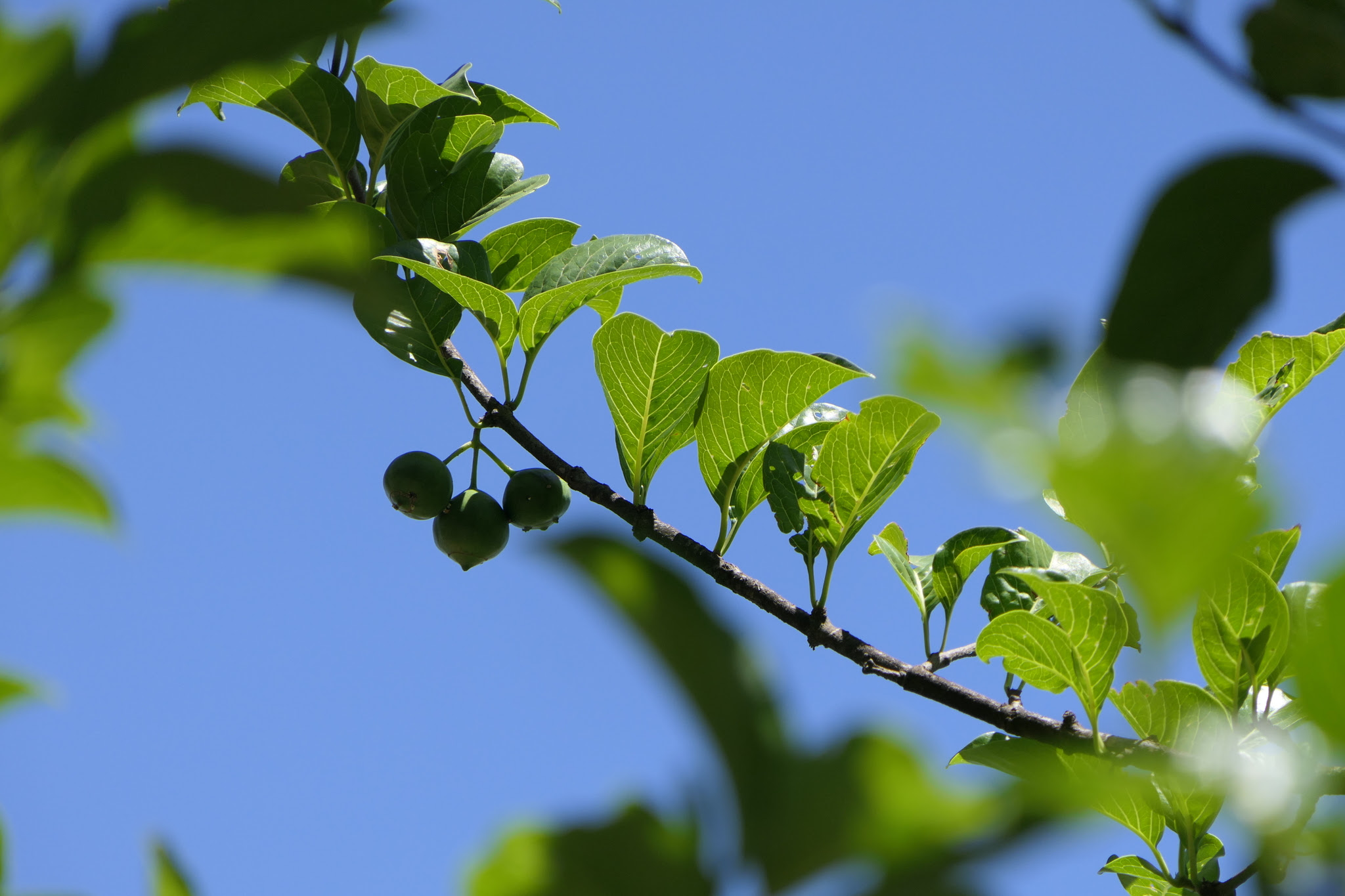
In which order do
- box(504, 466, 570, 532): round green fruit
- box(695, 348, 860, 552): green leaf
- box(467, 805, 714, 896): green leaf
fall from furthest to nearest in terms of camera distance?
1. box(504, 466, 570, 532): round green fruit
2. box(695, 348, 860, 552): green leaf
3. box(467, 805, 714, 896): green leaf

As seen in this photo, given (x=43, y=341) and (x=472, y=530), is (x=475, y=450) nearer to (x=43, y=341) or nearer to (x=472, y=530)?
(x=472, y=530)

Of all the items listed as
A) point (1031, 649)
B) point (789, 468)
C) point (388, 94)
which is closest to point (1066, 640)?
point (1031, 649)

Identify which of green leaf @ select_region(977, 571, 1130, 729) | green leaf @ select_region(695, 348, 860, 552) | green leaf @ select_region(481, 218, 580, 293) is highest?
green leaf @ select_region(481, 218, 580, 293)

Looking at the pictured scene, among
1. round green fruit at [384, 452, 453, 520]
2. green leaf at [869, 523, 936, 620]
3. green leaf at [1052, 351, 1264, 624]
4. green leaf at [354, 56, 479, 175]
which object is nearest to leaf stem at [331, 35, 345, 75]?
green leaf at [354, 56, 479, 175]

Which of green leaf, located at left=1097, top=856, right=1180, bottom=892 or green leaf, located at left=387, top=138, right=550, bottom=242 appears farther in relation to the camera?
green leaf, located at left=387, top=138, right=550, bottom=242

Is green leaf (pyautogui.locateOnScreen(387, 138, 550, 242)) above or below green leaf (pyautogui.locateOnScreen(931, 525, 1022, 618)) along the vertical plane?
above

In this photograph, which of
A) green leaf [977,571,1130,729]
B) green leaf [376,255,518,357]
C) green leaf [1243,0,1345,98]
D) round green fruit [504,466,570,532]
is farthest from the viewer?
round green fruit [504,466,570,532]

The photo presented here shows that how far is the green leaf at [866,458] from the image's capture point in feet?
A: 4.41

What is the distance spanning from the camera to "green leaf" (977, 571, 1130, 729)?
112 centimetres

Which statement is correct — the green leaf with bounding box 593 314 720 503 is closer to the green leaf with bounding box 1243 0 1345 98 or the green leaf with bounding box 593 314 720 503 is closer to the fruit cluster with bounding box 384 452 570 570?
the fruit cluster with bounding box 384 452 570 570

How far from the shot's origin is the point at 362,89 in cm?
154

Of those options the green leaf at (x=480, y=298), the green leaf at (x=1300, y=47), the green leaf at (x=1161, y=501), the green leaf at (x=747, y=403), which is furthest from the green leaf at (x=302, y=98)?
the green leaf at (x=1161, y=501)

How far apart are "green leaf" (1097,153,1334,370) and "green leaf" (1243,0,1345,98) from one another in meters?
0.09

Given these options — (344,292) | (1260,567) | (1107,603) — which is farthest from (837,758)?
(1260,567)
